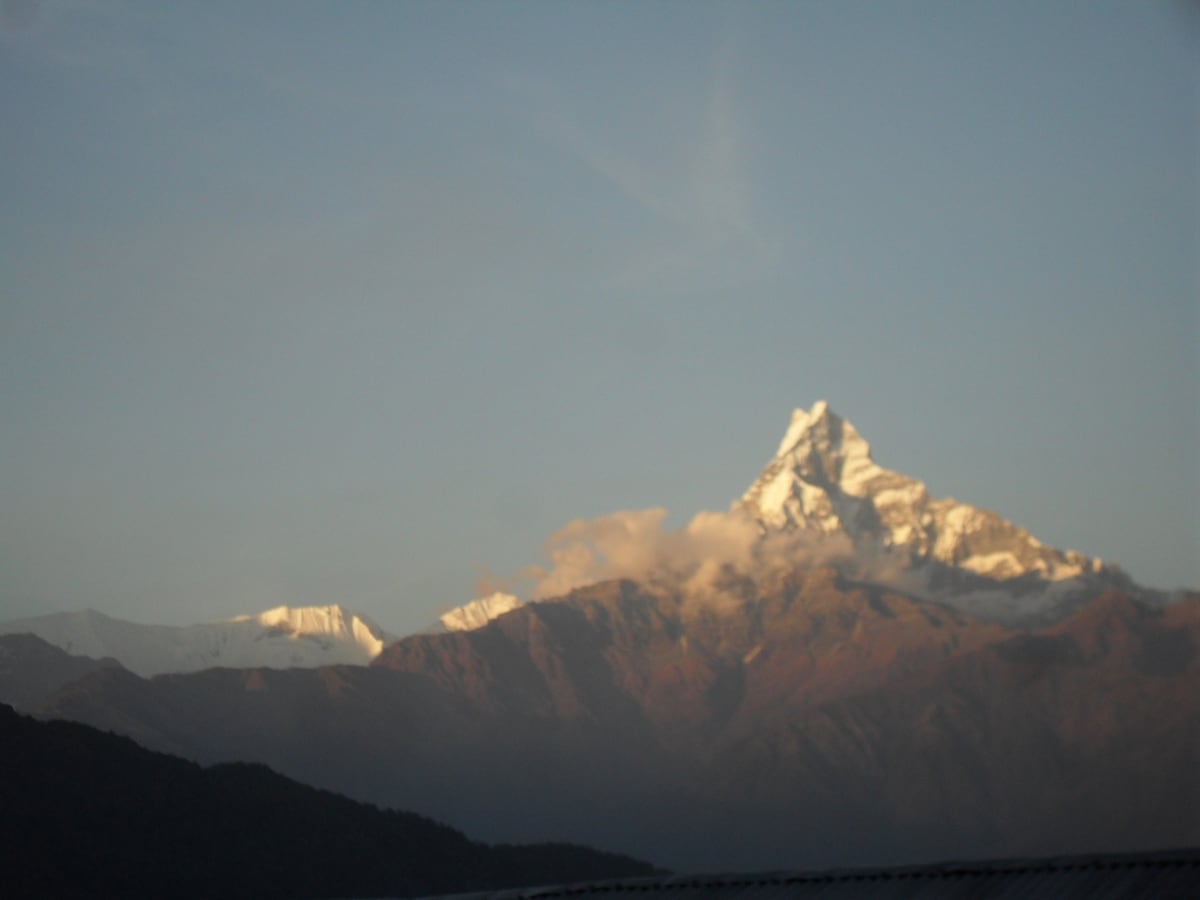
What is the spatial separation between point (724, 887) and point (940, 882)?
771 cm

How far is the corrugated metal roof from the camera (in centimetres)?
3816

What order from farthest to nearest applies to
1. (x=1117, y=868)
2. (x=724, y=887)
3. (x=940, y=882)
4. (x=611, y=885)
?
(x=611, y=885)
(x=724, y=887)
(x=940, y=882)
(x=1117, y=868)

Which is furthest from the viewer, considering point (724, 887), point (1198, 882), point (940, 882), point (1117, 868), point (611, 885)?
point (611, 885)

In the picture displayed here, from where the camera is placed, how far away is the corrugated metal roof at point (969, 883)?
38.2 metres

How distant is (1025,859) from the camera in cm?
4153

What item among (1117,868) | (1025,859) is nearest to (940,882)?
(1025,859)

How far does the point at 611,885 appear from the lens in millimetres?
50875

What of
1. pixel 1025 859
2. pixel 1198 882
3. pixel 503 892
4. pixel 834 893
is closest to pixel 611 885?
pixel 503 892

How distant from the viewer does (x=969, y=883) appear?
42.0 metres

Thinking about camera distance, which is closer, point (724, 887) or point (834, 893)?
point (834, 893)

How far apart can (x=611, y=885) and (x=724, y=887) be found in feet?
15.1

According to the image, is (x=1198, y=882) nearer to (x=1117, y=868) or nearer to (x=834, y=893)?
(x=1117, y=868)

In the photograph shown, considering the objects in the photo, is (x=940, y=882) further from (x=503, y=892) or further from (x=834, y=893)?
(x=503, y=892)

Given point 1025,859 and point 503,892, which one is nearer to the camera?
point 1025,859
